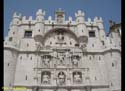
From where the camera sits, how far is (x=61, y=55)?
20578 mm

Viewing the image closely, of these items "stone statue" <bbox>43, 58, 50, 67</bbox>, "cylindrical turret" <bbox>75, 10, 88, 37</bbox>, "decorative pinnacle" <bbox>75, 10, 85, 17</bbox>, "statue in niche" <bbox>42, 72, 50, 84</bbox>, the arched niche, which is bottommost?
"statue in niche" <bbox>42, 72, 50, 84</bbox>

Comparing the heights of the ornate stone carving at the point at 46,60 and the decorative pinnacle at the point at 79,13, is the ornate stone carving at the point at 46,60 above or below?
below

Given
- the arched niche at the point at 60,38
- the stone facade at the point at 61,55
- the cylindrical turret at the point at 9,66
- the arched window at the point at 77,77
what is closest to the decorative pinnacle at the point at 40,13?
the stone facade at the point at 61,55

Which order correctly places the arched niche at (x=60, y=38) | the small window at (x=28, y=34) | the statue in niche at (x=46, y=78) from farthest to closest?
1. the small window at (x=28, y=34)
2. the arched niche at (x=60, y=38)
3. the statue in niche at (x=46, y=78)

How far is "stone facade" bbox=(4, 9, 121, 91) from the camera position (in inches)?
746

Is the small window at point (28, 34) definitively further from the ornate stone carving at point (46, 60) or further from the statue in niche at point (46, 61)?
the statue in niche at point (46, 61)

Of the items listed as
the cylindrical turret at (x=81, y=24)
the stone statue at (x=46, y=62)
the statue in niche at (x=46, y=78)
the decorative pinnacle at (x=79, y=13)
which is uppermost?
the decorative pinnacle at (x=79, y=13)

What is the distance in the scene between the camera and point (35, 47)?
2145 cm

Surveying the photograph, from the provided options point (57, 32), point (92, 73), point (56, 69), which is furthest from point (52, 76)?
point (57, 32)

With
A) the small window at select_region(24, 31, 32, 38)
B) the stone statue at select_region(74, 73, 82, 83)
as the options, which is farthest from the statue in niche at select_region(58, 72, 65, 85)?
the small window at select_region(24, 31, 32, 38)

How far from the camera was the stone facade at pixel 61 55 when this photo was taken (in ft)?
62.1

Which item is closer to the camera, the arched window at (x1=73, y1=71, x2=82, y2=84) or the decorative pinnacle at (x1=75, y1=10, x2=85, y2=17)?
the arched window at (x1=73, y1=71, x2=82, y2=84)

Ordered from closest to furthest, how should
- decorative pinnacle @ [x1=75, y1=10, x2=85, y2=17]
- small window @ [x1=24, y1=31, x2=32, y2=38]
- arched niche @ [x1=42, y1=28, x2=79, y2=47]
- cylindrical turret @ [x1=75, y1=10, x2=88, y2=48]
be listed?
cylindrical turret @ [x1=75, y1=10, x2=88, y2=48]
arched niche @ [x1=42, y1=28, x2=79, y2=47]
small window @ [x1=24, y1=31, x2=32, y2=38]
decorative pinnacle @ [x1=75, y1=10, x2=85, y2=17]

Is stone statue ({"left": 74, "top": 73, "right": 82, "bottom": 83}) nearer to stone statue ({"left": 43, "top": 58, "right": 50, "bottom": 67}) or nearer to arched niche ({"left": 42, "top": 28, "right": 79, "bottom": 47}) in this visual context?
stone statue ({"left": 43, "top": 58, "right": 50, "bottom": 67})
